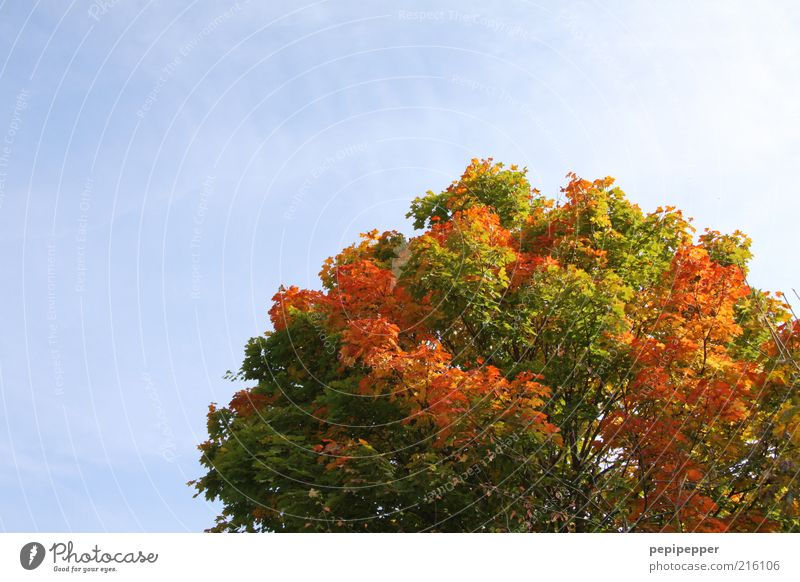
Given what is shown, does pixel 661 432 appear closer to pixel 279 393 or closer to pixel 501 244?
pixel 501 244

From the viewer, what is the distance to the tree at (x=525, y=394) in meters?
17.8

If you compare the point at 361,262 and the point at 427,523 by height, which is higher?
the point at 361,262

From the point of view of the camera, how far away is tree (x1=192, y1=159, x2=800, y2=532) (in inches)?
700

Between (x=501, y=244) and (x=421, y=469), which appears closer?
(x=421, y=469)

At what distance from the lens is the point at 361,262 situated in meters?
22.8

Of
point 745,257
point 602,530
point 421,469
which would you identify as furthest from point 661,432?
point 745,257

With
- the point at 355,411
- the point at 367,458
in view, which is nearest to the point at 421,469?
the point at 367,458

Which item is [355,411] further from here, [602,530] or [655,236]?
[655,236]

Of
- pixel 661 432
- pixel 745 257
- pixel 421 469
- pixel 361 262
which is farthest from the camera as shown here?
pixel 745 257

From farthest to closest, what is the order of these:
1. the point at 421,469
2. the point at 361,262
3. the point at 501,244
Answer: the point at 361,262, the point at 501,244, the point at 421,469

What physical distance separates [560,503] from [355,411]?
5.92 metres

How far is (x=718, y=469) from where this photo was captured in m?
18.2

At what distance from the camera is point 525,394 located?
1831cm

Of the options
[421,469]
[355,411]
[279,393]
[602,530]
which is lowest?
[602,530]
